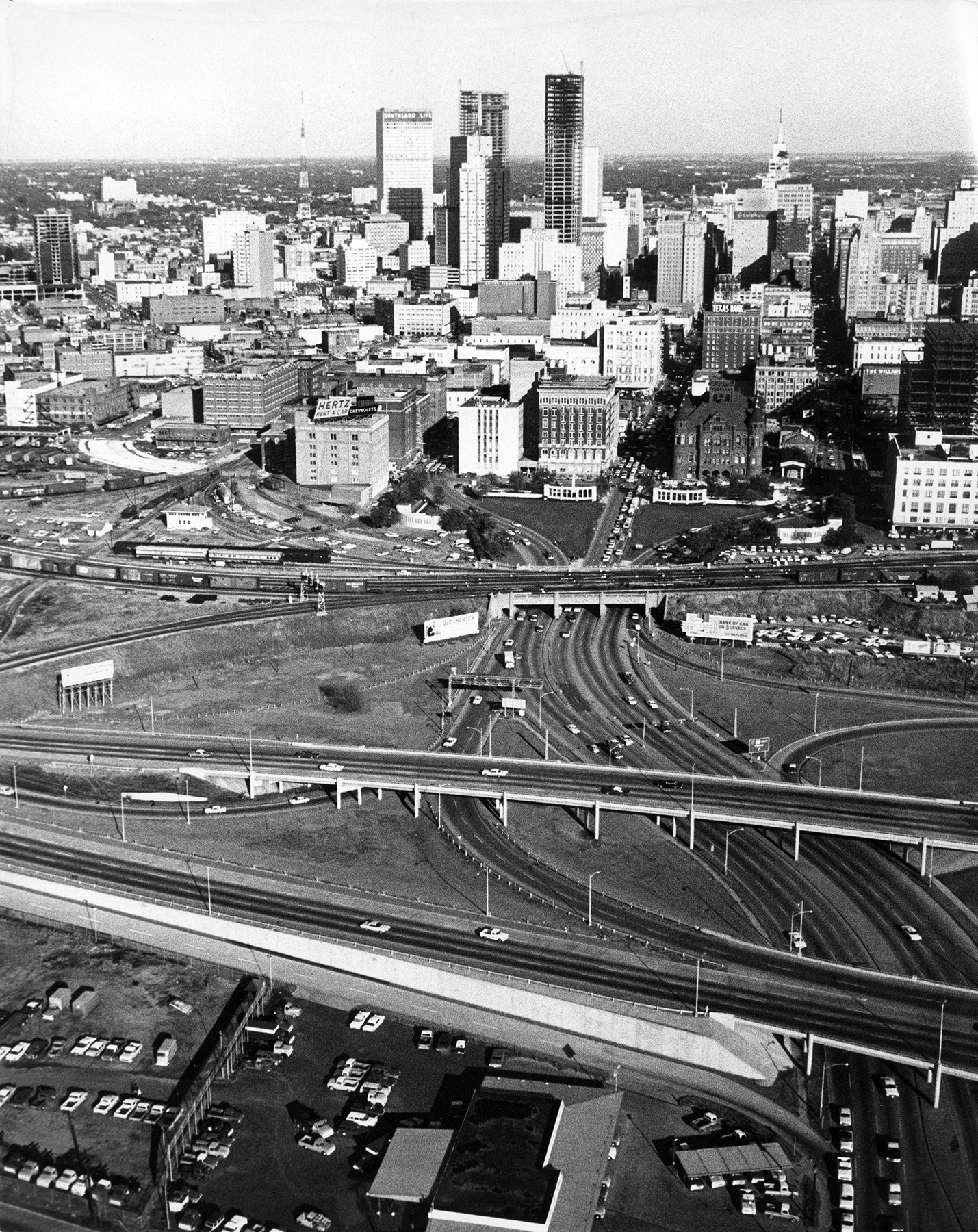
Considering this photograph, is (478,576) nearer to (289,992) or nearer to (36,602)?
(36,602)

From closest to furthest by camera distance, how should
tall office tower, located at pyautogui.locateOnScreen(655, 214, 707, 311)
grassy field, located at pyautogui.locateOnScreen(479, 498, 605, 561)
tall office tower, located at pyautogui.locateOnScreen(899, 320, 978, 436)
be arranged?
grassy field, located at pyautogui.locateOnScreen(479, 498, 605, 561)
tall office tower, located at pyautogui.locateOnScreen(899, 320, 978, 436)
tall office tower, located at pyautogui.locateOnScreen(655, 214, 707, 311)

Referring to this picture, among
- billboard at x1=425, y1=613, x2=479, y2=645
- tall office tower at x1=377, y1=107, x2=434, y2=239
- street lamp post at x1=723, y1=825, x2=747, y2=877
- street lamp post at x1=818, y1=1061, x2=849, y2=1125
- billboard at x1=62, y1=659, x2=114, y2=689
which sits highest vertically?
tall office tower at x1=377, y1=107, x2=434, y2=239

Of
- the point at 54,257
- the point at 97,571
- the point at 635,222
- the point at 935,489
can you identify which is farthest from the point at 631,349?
the point at 635,222

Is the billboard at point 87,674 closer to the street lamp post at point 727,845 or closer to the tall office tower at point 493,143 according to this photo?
the street lamp post at point 727,845

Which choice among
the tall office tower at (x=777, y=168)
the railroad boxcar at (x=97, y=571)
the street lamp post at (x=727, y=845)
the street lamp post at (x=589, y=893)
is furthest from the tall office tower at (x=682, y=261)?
the street lamp post at (x=589, y=893)

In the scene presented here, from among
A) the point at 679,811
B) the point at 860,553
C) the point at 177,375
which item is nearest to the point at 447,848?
the point at 679,811

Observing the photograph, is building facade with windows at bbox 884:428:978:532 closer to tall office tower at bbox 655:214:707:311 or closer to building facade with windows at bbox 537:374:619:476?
building facade with windows at bbox 537:374:619:476

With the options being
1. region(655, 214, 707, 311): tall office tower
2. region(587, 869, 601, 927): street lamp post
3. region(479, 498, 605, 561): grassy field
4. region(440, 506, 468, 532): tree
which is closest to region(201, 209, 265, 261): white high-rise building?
region(655, 214, 707, 311): tall office tower
